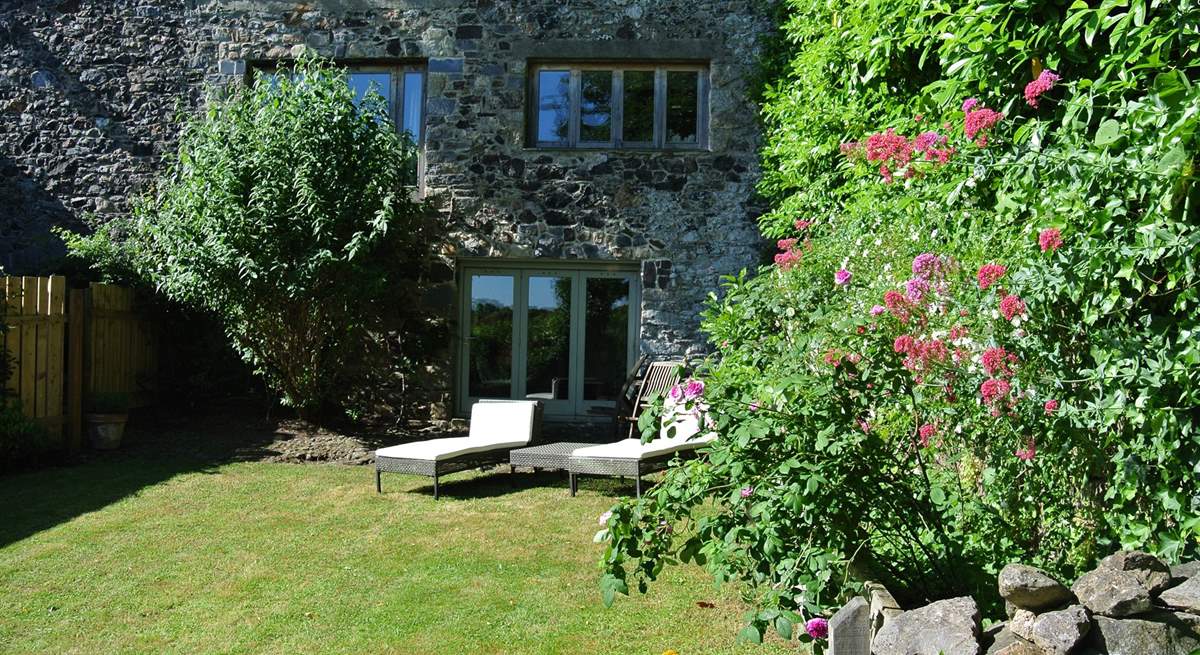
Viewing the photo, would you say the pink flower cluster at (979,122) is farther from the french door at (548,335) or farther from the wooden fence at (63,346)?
the wooden fence at (63,346)

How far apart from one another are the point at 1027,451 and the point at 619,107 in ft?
26.7

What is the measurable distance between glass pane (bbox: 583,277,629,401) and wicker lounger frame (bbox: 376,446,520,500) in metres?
3.28

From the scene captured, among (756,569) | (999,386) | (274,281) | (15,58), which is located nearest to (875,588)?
(756,569)

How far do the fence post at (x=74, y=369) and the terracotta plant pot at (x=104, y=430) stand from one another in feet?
0.35

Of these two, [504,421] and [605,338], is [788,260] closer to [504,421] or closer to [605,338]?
[504,421]

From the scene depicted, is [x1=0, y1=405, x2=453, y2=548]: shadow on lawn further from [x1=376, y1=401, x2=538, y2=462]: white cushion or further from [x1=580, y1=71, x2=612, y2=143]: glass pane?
[x1=580, y1=71, x2=612, y2=143]: glass pane

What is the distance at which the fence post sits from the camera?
855cm

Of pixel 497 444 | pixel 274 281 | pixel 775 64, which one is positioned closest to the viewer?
pixel 497 444

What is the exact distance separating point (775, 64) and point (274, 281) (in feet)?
18.4

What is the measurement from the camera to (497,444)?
763cm

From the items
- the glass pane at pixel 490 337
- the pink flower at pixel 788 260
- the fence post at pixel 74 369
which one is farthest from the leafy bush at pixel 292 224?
the pink flower at pixel 788 260

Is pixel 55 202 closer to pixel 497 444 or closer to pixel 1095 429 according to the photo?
pixel 497 444

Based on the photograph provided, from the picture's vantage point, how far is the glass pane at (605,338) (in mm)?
10727

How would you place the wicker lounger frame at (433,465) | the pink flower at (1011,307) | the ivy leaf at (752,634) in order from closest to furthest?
1. the ivy leaf at (752,634)
2. the pink flower at (1011,307)
3. the wicker lounger frame at (433,465)
